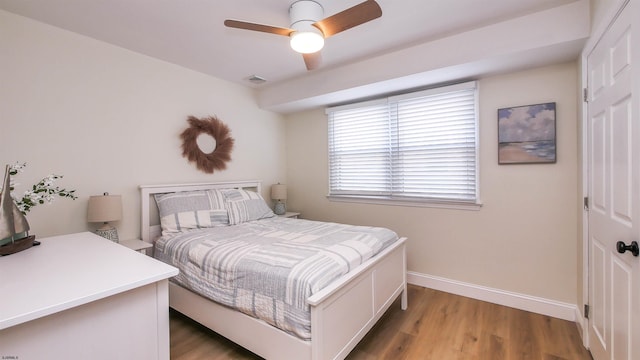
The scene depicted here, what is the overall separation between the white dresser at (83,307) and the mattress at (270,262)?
56 cm

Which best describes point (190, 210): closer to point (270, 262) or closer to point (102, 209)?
point (102, 209)

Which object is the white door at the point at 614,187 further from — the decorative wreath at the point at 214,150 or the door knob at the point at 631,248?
the decorative wreath at the point at 214,150

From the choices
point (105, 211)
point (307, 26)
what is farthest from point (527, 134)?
point (105, 211)

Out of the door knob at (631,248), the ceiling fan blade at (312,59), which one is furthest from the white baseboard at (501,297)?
the ceiling fan blade at (312,59)

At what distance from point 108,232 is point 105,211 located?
198 mm

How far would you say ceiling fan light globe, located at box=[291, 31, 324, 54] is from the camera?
1864 mm

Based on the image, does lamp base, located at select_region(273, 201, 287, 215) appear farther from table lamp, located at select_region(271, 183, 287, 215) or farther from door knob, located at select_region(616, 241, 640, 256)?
door knob, located at select_region(616, 241, 640, 256)

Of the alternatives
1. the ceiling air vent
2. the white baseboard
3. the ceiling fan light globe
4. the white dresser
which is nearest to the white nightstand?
the white dresser

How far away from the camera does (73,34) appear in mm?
2311

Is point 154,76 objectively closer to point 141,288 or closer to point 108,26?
point 108,26

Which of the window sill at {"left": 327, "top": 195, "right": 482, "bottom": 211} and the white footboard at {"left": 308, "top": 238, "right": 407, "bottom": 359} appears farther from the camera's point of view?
the window sill at {"left": 327, "top": 195, "right": 482, "bottom": 211}

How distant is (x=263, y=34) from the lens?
2.36 meters

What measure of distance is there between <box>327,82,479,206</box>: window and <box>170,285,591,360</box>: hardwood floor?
3.58 feet

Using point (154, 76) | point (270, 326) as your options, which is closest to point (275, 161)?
point (154, 76)
